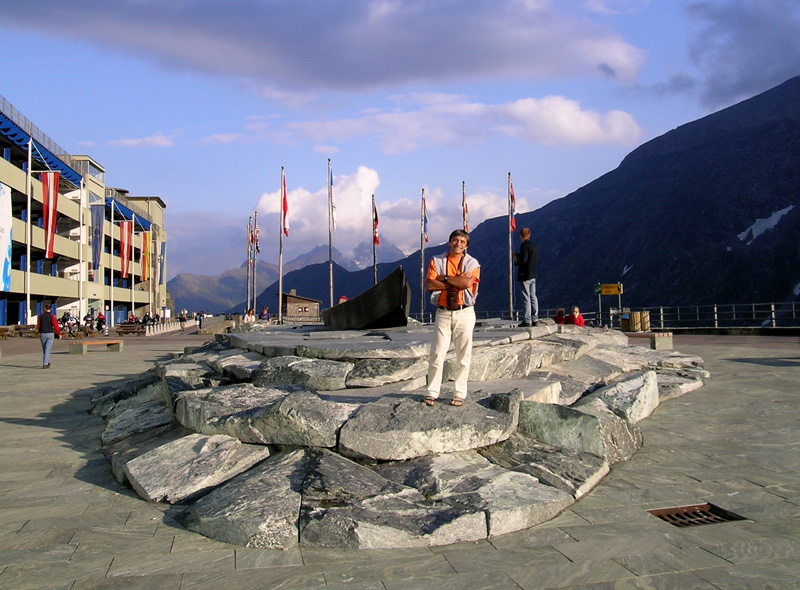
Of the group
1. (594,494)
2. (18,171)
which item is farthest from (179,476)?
(18,171)

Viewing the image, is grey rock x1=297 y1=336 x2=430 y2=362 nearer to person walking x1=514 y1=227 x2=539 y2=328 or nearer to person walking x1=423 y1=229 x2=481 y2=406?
person walking x1=423 y1=229 x2=481 y2=406

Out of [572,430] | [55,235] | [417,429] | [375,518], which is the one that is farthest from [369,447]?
[55,235]

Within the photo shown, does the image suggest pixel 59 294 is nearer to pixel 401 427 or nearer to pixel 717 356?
pixel 717 356

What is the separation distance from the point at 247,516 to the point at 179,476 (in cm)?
110

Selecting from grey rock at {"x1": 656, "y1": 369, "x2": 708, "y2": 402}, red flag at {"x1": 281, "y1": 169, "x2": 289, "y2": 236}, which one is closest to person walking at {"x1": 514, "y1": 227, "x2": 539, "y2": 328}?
grey rock at {"x1": 656, "y1": 369, "x2": 708, "y2": 402}

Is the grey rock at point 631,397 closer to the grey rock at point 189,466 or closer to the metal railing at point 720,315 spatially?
the grey rock at point 189,466

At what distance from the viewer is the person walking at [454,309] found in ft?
17.2

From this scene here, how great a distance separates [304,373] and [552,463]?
8.69 ft

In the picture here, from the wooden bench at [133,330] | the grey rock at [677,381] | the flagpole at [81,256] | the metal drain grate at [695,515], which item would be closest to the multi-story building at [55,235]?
the flagpole at [81,256]

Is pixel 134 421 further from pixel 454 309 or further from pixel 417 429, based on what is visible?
pixel 454 309

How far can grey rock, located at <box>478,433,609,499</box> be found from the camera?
4594 mm

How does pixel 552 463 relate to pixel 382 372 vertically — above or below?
below

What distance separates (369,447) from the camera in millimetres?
4766

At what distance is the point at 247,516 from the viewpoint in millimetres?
3859
